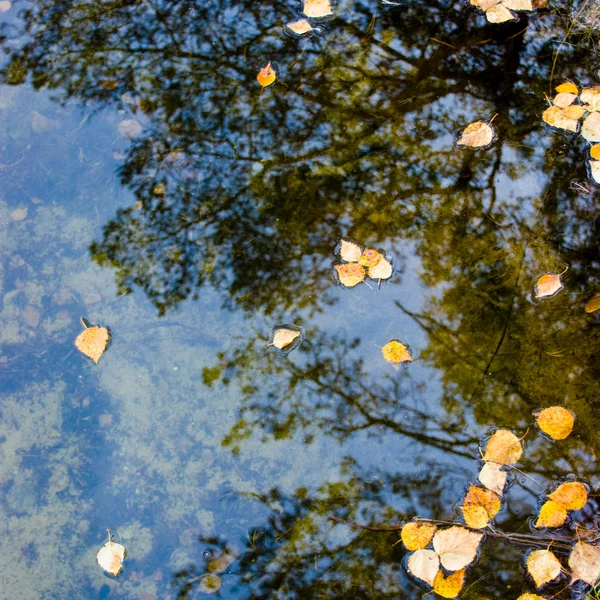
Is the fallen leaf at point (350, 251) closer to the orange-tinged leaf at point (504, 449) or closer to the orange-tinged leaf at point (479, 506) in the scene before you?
the orange-tinged leaf at point (504, 449)

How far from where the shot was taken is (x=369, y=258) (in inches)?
89.8

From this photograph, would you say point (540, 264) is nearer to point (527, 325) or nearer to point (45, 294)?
point (527, 325)

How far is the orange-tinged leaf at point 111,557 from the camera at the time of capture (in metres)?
2.02

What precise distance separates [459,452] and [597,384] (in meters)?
0.67

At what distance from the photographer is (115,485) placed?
2082 mm

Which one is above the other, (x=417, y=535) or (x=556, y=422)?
(x=556, y=422)

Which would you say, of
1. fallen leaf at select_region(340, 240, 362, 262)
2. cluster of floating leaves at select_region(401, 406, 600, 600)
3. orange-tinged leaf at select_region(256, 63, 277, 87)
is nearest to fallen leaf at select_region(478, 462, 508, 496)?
cluster of floating leaves at select_region(401, 406, 600, 600)

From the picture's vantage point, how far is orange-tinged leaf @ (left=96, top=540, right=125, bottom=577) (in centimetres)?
202

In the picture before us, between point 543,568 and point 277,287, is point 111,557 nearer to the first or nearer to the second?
point 277,287

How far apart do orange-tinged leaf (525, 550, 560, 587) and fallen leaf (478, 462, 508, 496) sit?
0.92ft

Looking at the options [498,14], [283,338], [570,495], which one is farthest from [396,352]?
[498,14]

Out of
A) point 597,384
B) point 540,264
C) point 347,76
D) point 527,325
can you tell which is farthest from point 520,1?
point 597,384

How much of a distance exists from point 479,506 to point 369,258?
1133 millimetres

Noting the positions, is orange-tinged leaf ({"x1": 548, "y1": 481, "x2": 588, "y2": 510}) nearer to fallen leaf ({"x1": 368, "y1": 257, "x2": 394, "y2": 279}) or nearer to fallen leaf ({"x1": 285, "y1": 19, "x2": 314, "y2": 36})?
fallen leaf ({"x1": 368, "y1": 257, "x2": 394, "y2": 279})
